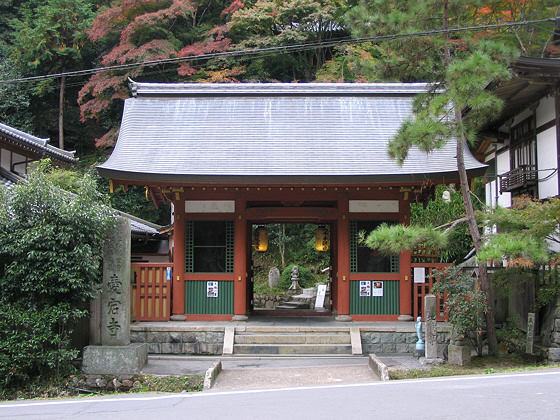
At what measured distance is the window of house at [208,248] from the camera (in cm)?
1385

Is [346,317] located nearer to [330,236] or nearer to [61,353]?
[330,236]

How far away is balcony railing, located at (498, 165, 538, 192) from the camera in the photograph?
16266 mm

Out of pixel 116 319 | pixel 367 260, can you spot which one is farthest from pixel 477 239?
pixel 116 319

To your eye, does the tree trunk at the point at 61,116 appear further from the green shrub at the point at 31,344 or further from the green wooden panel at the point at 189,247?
the green shrub at the point at 31,344

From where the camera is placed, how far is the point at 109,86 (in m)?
26.7

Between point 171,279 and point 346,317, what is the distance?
4.60m

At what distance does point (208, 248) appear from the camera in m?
13.9

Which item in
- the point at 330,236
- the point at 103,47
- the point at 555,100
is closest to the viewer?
the point at 555,100

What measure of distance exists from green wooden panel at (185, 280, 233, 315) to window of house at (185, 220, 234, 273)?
0.36m

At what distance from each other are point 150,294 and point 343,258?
5008 mm

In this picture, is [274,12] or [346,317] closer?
[346,317]

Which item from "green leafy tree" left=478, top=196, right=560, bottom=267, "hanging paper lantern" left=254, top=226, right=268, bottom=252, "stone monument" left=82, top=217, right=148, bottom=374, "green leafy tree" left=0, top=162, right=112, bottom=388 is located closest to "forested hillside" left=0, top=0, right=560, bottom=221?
"hanging paper lantern" left=254, top=226, right=268, bottom=252

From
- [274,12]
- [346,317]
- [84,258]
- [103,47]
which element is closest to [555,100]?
[346,317]

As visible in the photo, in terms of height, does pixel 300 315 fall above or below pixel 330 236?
below
